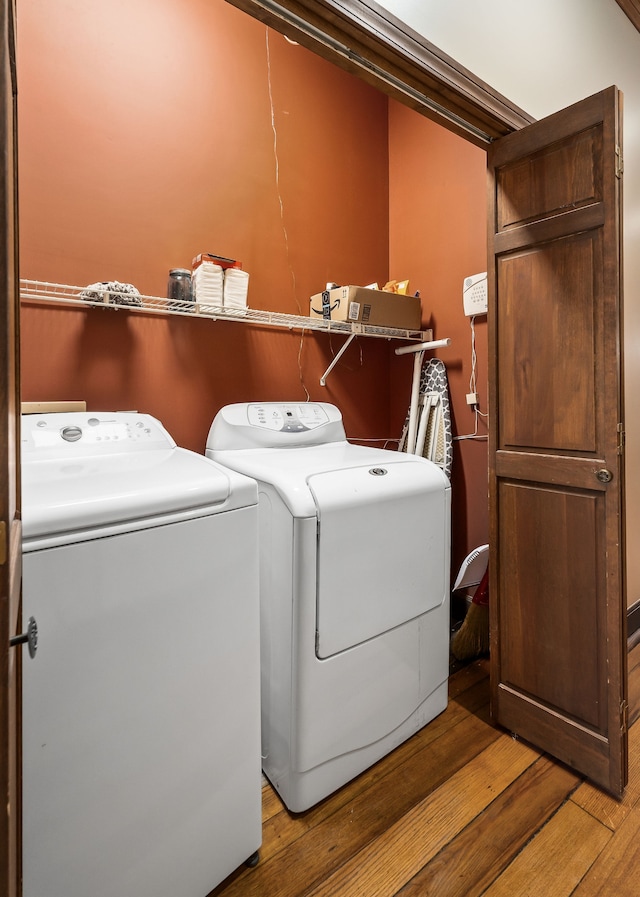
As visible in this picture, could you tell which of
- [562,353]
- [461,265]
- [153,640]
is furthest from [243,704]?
[461,265]

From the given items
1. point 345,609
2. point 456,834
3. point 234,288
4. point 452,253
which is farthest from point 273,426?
point 456,834

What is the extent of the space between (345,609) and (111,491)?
77cm

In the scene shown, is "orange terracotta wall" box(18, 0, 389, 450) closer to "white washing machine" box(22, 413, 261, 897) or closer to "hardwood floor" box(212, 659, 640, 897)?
"white washing machine" box(22, 413, 261, 897)

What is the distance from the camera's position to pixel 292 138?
2178 millimetres

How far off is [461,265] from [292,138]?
105cm

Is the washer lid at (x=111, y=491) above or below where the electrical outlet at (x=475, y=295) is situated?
below

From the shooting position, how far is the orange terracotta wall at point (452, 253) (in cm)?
221

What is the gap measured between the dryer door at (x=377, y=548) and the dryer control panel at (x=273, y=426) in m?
0.55

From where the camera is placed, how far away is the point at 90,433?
1444mm

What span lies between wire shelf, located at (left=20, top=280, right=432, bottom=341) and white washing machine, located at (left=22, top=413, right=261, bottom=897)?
0.70 meters

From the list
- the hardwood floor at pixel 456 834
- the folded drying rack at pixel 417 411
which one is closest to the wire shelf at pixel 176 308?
the folded drying rack at pixel 417 411

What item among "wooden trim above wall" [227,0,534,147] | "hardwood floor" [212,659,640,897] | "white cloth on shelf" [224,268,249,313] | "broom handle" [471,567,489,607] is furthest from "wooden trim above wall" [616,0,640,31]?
"hardwood floor" [212,659,640,897]

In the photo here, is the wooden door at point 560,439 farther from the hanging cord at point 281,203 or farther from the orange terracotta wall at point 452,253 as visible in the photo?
the hanging cord at point 281,203

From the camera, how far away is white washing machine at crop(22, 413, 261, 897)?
0.81 metres
